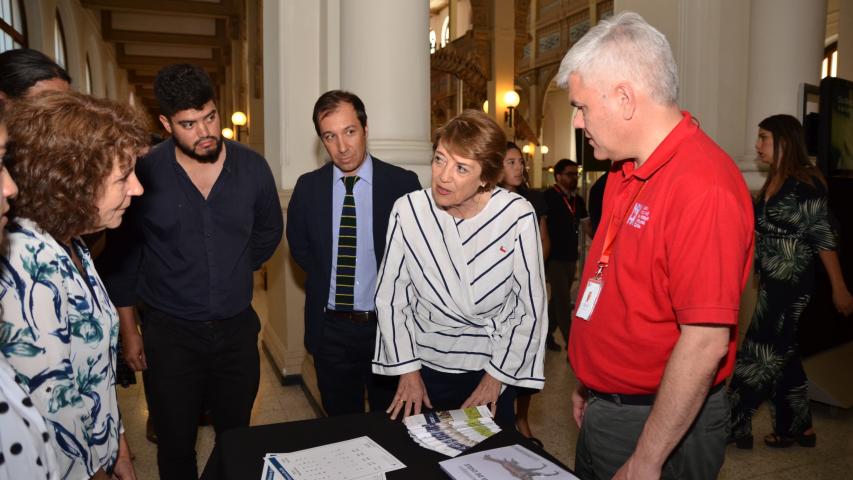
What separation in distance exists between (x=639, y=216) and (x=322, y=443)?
0.92m

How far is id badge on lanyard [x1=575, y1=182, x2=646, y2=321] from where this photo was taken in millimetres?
1423

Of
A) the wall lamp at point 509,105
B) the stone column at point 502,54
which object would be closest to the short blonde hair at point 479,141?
the wall lamp at point 509,105

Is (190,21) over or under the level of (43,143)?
over

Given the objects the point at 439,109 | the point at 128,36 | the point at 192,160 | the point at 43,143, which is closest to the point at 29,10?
the point at 128,36

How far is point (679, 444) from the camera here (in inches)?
54.8

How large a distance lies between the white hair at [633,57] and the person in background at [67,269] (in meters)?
1.08

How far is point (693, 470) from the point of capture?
4.53 ft

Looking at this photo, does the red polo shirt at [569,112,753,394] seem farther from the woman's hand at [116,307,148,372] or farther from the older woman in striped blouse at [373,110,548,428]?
the woman's hand at [116,307,148,372]

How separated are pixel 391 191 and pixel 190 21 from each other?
649 inches

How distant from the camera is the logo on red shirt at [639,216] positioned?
4.16 feet

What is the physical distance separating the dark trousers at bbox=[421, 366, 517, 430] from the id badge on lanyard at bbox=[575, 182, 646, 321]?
539mm

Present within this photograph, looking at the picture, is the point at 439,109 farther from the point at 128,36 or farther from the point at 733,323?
the point at 733,323

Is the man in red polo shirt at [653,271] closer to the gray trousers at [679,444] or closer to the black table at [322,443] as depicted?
the gray trousers at [679,444]

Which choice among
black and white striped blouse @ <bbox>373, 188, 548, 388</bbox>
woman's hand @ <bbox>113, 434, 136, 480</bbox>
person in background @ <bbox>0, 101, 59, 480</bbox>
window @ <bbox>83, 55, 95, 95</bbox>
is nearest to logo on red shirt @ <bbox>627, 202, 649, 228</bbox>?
black and white striped blouse @ <bbox>373, 188, 548, 388</bbox>
